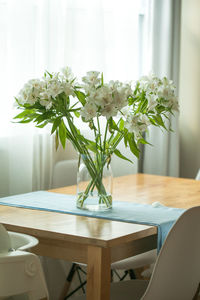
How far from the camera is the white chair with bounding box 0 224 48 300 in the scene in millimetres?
1661

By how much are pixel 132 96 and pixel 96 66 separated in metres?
1.72

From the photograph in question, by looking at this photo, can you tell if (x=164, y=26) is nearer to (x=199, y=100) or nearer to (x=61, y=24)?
(x=199, y=100)

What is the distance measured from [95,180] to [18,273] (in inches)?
27.0

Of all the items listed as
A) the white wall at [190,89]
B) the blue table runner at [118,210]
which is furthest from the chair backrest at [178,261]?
the white wall at [190,89]

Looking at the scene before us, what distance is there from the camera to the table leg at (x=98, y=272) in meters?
1.86

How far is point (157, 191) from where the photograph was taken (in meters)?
2.91

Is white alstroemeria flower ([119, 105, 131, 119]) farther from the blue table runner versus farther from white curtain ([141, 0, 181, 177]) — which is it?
white curtain ([141, 0, 181, 177])

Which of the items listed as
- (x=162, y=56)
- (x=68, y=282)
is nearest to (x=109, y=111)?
(x=68, y=282)

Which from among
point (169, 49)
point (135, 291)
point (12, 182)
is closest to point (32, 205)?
point (135, 291)

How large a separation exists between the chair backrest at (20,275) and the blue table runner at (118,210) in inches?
20.4

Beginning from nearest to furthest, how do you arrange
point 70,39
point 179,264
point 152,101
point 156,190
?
point 179,264
point 152,101
point 156,190
point 70,39

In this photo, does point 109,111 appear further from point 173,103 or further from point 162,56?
point 162,56

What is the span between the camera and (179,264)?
1.97 meters

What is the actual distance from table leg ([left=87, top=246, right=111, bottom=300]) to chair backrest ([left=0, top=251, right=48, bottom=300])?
0.22m
